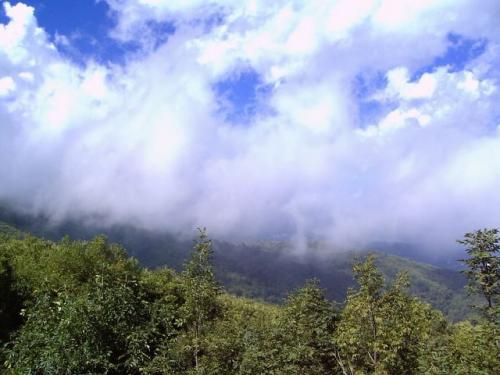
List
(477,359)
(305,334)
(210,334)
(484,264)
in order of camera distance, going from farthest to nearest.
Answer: (305,334) < (484,264) < (210,334) < (477,359)

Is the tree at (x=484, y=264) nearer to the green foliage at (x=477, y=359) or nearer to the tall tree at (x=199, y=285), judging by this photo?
the green foliage at (x=477, y=359)

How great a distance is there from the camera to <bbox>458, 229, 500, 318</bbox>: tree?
2881 centimetres

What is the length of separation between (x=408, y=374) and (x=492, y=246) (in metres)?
12.9

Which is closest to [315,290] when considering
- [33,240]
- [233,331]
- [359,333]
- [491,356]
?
[359,333]

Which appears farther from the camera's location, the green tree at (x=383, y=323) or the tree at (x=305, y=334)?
the green tree at (x=383, y=323)

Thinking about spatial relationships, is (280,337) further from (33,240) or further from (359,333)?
(33,240)

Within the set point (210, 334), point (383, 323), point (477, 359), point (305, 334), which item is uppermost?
point (383, 323)

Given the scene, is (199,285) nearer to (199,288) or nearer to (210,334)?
(199,288)

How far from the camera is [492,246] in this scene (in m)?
29.7

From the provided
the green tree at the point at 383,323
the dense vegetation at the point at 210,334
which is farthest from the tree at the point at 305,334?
the green tree at the point at 383,323

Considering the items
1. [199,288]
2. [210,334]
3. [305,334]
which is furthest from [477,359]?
[199,288]

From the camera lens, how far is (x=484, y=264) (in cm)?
2981

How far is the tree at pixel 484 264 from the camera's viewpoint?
94.5 feet

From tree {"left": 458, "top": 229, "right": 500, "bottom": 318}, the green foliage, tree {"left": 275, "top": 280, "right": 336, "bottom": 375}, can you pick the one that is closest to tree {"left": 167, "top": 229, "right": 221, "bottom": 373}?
tree {"left": 275, "top": 280, "right": 336, "bottom": 375}
